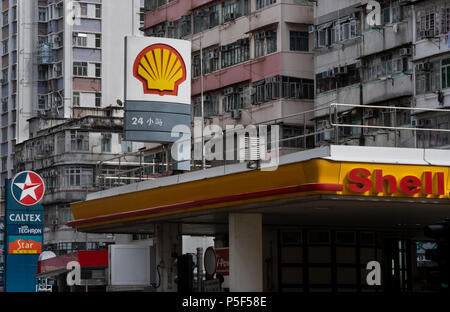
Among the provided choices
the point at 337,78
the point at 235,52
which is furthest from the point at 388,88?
the point at 235,52

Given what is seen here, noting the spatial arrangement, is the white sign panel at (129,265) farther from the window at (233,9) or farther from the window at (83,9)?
the window at (83,9)

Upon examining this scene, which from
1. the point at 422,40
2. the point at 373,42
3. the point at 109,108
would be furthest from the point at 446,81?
the point at 109,108

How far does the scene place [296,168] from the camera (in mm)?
23641

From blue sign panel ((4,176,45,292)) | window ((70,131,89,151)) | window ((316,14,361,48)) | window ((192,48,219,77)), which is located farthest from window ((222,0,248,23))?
window ((70,131,89,151))

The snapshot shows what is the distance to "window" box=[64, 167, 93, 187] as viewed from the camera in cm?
7519

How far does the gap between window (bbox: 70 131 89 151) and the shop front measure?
40.1 metres

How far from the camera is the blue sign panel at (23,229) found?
129 feet

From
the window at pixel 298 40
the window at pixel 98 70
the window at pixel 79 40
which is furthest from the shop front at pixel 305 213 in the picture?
the window at pixel 79 40

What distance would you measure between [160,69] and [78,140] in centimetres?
4423

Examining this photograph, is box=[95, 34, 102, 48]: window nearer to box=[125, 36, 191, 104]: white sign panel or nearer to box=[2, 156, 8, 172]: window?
box=[2, 156, 8, 172]: window

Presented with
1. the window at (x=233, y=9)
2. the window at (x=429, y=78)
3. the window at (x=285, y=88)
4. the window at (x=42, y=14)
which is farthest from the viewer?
the window at (x=42, y=14)

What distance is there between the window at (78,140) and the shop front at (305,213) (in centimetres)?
4009

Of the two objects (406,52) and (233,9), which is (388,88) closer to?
(406,52)
